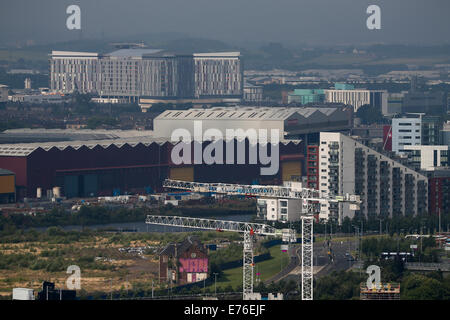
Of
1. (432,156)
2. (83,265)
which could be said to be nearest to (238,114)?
(432,156)

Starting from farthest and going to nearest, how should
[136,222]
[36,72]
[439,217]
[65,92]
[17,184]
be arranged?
[36,72] < [65,92] < [17,184] < [136,222] < [439,217]

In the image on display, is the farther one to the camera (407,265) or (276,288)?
(407,265)

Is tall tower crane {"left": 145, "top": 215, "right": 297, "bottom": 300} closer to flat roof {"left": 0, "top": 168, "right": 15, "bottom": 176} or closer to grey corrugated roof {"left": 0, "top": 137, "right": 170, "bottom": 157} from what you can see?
flat roof {"left": 0, "top": 168, "right": 15, "bottom": 176}

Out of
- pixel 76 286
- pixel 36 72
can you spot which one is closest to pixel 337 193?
pixel 76 286

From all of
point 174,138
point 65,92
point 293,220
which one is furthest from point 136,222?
point 65,92

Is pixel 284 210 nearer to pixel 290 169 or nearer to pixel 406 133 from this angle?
pixel 290 169

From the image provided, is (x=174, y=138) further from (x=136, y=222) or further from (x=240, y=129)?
(x=136, y=222)

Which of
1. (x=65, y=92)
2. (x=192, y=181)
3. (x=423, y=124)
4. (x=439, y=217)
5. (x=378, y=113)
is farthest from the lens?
(x=65, y=92)
